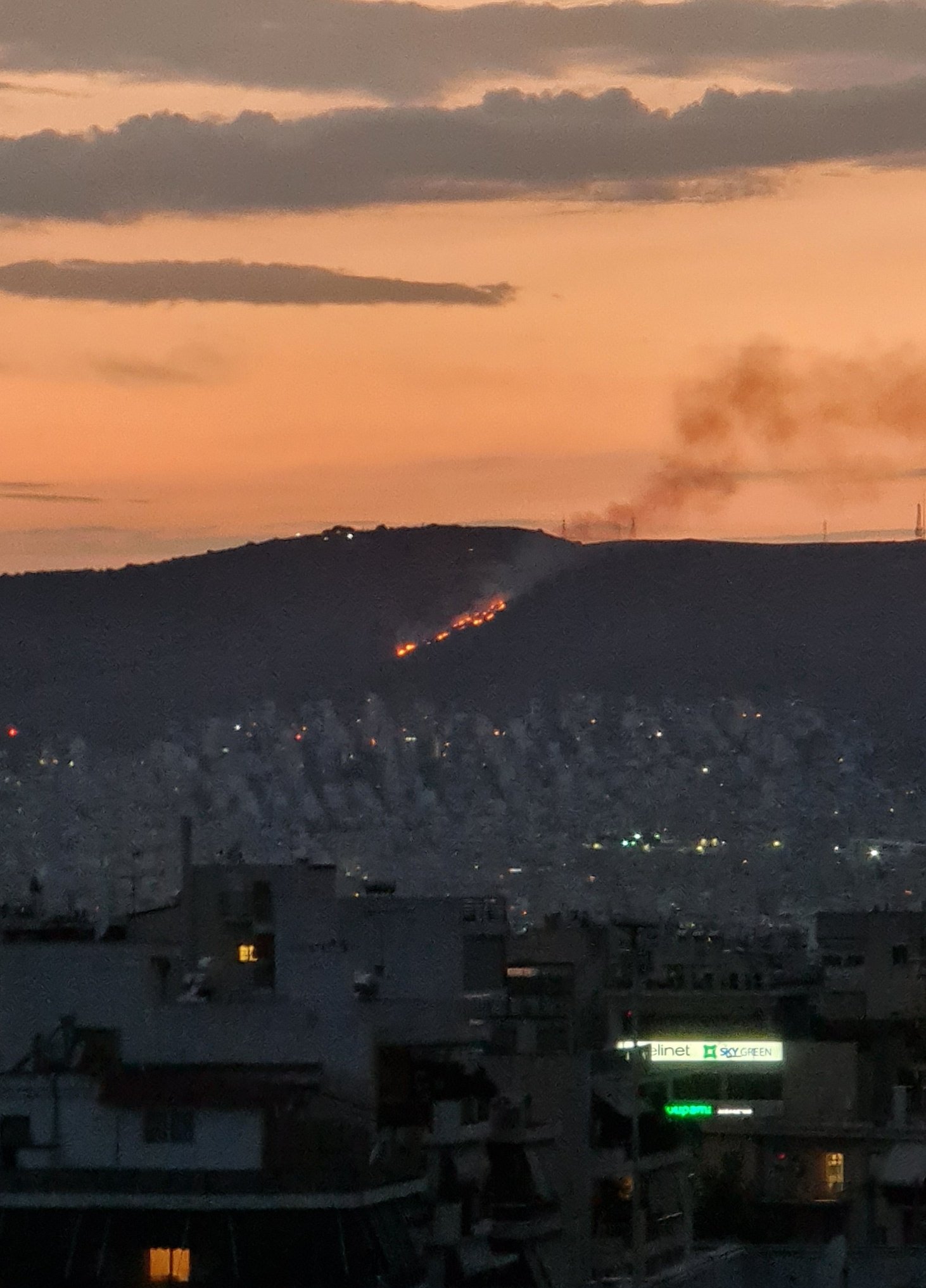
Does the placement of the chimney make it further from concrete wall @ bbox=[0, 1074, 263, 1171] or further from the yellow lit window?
concrete wall @ bbox=[0, 1074, 263, 1171]

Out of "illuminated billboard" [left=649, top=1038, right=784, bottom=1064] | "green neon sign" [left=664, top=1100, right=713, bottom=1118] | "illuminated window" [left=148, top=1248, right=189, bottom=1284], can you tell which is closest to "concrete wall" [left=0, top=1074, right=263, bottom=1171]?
"illuminated window" [left=148, top=1248, right=189, bottom=1284]

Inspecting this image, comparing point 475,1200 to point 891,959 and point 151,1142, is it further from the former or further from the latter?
point 891,959

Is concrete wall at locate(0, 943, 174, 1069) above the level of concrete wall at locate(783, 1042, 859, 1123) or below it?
above

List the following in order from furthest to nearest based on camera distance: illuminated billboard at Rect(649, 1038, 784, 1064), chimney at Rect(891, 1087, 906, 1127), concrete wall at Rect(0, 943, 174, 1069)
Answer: illuminated billboard at Rect(649, 1038, 784, 1064)
chimney at Rect(891, 1087, 906, 1127)
concrete wall at Rect(0, 943, 174, 1069)

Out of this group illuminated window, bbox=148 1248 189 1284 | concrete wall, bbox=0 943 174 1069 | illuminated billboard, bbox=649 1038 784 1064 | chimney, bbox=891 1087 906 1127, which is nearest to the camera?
illuminated window, bbox=148 1248 189 1284

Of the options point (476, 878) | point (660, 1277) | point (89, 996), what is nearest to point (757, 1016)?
point (660, 1277)

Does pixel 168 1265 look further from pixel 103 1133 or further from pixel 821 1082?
pixel 821 1082
